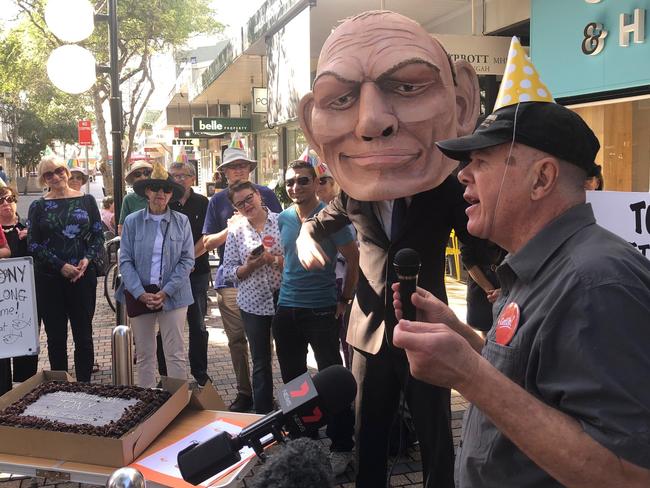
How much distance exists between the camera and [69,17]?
6.05m

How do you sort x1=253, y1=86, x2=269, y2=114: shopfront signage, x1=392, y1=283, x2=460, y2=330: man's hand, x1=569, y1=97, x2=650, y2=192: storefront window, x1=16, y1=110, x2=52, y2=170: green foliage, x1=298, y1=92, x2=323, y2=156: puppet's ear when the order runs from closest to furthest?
x1=392, y1=283, x2=460, y2=330: man's hand
x1=298, y1=92, x2=323, y2=156: puppet's ear
x1=569, y1=97, x2=650, y2=192: storefront window
x1=253, y1=86, x2=269, y2=114: shopfront signage
x1=16, y1=110, x2=52, y2=170: green foliage

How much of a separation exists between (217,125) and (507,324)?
18.3m

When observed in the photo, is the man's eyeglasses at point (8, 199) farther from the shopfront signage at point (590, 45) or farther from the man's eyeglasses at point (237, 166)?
the shopfront signage at point (590, 45)

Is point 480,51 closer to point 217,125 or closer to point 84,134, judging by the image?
point 217,125

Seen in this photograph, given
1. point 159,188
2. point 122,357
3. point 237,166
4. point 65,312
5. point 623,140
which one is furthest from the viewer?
point 623,140

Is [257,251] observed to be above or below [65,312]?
above

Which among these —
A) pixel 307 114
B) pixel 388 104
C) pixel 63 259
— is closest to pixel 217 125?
pixel 63 259

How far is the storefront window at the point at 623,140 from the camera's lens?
668 cm

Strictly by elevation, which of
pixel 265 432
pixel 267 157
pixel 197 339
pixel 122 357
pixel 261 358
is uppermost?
pixel 267 157

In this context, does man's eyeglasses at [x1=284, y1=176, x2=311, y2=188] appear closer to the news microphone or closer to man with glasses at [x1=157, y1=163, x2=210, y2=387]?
man with glasses at [x1=157, y1=163, x2=210, y2=387]

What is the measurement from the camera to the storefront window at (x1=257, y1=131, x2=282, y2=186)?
58.0 ft

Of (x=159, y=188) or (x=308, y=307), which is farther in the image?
(x=159, y=188)

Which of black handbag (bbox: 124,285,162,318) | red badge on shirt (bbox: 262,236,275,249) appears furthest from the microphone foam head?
black handbag (bbox: 124,285,162,318)

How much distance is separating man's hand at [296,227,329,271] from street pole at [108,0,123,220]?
388cm
